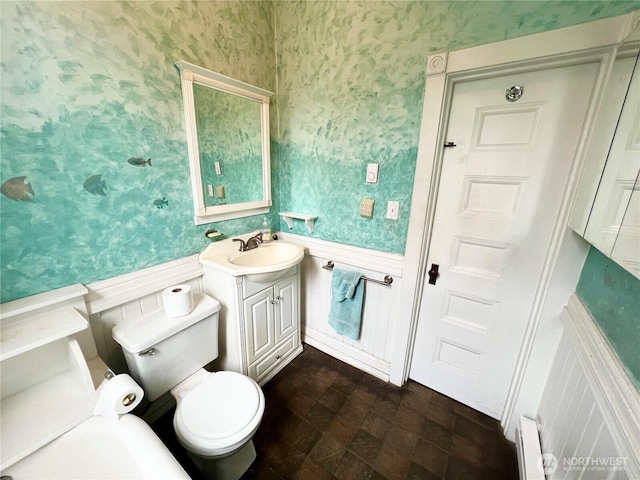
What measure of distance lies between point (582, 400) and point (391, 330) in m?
0.94

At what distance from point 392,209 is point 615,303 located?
0.97 m

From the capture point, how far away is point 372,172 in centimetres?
153

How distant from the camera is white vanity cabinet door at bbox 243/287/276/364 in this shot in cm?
151

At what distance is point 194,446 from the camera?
39.2 inches

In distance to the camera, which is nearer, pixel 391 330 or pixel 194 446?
pixel 194 446

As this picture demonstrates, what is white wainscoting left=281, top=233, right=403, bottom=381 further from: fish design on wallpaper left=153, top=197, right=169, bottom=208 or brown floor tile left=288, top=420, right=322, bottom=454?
fish design on wallpaper left=153, top=197, right=169, bottom=208

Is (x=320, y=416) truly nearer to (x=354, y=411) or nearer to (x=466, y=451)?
(x=354, y=411)

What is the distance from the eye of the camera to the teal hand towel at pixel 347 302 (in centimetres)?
172

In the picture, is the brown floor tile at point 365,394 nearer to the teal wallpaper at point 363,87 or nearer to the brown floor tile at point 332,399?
the brown floor tile at point 332,399

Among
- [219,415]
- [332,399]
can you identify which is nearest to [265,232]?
[219,415]

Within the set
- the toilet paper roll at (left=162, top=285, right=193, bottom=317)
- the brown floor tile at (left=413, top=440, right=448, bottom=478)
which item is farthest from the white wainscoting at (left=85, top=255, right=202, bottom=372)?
the brown floor tile at (left=413, top=440, right=448, bottom=478)

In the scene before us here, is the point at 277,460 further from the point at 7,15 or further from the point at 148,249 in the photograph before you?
the point at 7,15

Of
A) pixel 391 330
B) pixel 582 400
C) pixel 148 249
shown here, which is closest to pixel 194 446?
pixel 148 249

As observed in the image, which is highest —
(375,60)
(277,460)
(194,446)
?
(375,60)
